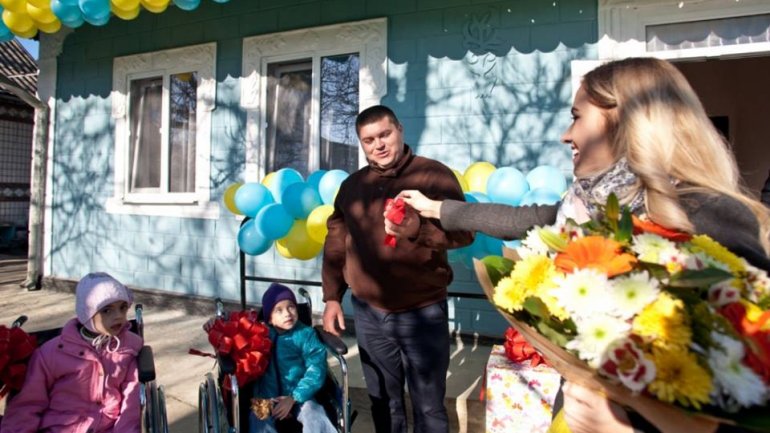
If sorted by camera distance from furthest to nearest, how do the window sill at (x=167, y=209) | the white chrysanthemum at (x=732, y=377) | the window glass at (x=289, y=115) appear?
1. the window sill at (x=167, y=209)
2. the window glass at (x=289, y=115)
3. the white chrysanthemum at (x=732, y=377)

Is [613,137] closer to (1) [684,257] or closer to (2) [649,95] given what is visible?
(2) [649,95]

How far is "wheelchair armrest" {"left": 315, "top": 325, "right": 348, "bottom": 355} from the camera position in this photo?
7.99 ft

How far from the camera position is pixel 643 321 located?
850 millimetres

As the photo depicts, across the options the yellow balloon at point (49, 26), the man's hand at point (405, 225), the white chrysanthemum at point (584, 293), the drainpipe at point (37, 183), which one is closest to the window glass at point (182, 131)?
the yellow balloon at point (49, 26)

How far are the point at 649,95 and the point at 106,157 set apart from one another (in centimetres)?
669

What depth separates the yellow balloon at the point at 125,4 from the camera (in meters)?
4.32

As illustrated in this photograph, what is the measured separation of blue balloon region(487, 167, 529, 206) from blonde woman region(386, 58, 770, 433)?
1894 millimetres

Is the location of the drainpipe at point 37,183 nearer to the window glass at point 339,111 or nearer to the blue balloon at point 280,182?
the window glass at point 339,111

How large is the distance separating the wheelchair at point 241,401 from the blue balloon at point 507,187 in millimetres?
1326

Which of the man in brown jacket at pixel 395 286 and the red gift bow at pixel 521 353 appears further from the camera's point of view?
the red gift bow at pixel 521 353

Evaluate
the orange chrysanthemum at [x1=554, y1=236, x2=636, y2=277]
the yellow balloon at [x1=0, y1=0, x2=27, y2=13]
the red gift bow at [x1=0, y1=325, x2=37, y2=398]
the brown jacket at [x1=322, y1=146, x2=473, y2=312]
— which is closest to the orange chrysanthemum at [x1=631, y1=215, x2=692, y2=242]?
the orange chrysanthemum at [x1=554, y1=236, x2=636, y2=277]

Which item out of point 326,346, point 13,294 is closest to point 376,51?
point 326,346

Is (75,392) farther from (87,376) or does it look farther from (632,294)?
(632,294)

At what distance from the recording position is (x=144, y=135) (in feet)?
20.8
